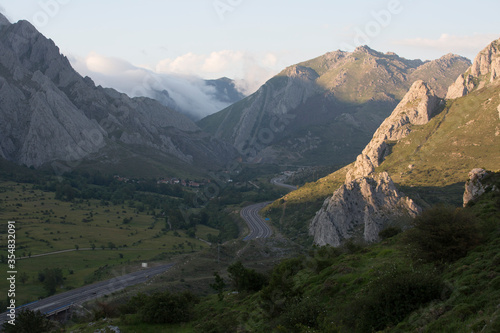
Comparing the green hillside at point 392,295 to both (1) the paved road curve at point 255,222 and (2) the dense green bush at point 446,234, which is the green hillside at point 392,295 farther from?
(1) the paved road curve at point 255,222

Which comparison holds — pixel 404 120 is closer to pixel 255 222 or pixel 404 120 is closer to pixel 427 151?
pixel 427 151

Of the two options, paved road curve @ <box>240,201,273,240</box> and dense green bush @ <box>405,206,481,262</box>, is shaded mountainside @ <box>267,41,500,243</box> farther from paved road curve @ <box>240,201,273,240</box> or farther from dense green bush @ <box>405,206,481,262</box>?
dense green bush @ <box>405,206,481,262</box>

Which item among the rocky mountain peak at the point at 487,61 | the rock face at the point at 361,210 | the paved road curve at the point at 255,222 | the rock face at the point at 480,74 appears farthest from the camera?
the rocky mountain peak at the point at 487,61

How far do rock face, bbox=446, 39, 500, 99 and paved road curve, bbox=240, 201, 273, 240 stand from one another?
89.7 m

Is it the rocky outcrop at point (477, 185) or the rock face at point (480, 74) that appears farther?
the rock face at point (480, 74)

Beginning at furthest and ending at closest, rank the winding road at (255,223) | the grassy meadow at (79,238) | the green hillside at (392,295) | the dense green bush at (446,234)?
the winding road at (255,223), the grassy meadow at (79,238), the dense green bush at (446,234), the green hillside at (392,295)

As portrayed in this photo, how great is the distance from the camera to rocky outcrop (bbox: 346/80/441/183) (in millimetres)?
131000

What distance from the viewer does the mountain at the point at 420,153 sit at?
79.6 meters

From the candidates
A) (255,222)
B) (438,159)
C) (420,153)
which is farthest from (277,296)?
(420,153)

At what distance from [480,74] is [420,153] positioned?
61.9m

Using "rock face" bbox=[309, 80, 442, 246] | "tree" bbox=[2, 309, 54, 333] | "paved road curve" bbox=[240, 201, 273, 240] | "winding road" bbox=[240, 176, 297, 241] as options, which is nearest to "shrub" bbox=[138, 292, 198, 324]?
"tree" bbox=[2, 309, 54, 333]

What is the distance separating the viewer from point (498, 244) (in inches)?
886

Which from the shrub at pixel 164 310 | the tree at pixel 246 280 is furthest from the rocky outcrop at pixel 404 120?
the shrub at pixel 164 310

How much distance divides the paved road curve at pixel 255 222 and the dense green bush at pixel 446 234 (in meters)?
80.1
